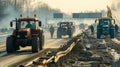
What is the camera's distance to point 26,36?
25.0 metres

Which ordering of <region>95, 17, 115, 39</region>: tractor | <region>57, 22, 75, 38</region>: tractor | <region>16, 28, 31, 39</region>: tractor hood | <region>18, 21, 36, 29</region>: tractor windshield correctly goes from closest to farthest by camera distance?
<region>16, 28, 31, 39</region>: tractor hood < <region>18, 21, 36, 29</region>: tractor windshield < <region>95, 17, 115, 39</region>: tractor < <region>57, 22, 75, 38</region>: tractor

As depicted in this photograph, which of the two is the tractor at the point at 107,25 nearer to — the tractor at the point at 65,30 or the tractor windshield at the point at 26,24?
the tractor at the point at 65,30

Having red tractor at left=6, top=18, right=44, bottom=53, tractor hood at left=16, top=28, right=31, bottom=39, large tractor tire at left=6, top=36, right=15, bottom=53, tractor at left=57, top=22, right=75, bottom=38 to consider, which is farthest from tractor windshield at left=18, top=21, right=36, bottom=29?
tractor at left=57, top=22, right=75, bottom=38

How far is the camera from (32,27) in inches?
1014

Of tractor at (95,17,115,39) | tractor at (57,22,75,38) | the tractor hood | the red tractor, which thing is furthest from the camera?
tractor at (57,22,75,38)

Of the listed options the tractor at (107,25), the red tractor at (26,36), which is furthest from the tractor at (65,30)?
the red tractor at (26,36)

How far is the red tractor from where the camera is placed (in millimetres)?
24422

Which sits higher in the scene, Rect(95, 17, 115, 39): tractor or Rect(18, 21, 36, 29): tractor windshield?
Rect(18, 21, 36, 29): tractor windshield

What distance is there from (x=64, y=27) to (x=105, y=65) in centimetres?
3667

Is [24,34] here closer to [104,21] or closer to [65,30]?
[104,21]

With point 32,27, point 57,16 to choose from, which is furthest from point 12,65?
point 57,16

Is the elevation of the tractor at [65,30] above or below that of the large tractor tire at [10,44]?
below

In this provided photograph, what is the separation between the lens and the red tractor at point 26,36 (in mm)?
24422

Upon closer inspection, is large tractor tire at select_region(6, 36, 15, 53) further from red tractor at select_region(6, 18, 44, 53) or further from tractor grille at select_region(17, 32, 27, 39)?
tractor grille at select_region(17, 32, 27, 39)
